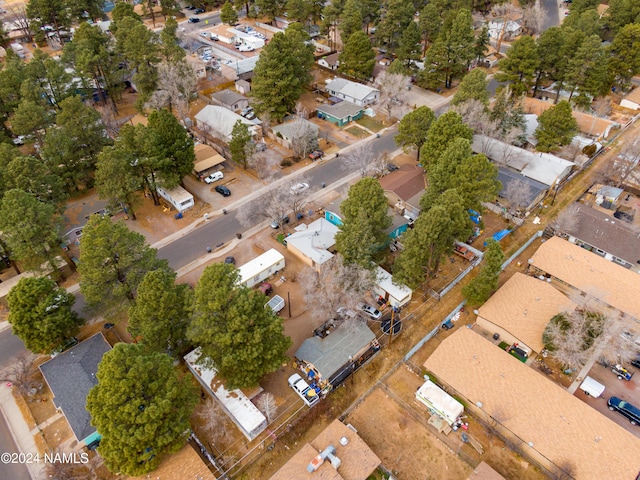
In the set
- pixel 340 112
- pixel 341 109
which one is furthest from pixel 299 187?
pixel 341 109

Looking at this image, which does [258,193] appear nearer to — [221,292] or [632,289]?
[221,292]

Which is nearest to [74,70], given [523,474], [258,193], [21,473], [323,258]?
[258,193]

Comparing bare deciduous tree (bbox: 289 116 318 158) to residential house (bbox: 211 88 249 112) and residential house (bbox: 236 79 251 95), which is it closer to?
residential house (bbox: 211 88 249 112)

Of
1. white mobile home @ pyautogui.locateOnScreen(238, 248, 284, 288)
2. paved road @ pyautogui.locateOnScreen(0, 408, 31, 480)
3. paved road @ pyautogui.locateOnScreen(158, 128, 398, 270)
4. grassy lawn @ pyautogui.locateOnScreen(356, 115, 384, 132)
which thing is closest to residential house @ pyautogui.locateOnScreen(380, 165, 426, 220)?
paved road @ pyautogui.locateOnScreen(158, 128, 398, 270)

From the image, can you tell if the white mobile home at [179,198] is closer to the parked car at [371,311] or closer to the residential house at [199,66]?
the parked car at [371,311]

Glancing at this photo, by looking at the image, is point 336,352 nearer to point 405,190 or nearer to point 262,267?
point 262,267

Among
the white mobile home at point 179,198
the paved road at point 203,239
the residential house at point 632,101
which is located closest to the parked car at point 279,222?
the paved road at point 203,239
